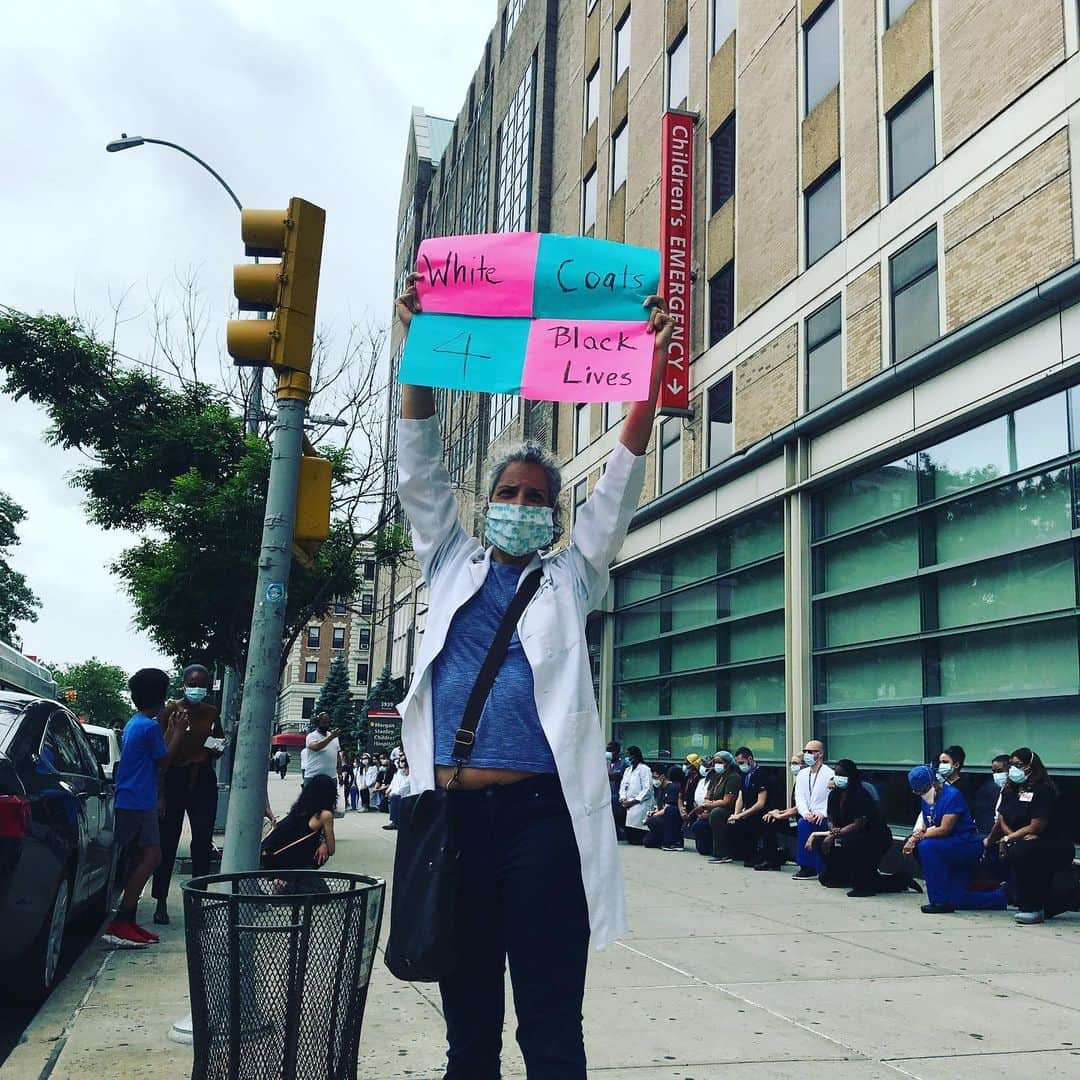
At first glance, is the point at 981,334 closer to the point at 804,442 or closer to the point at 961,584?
the point at 961,584

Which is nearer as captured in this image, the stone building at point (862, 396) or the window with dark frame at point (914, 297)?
the stone building at point (862, 396)

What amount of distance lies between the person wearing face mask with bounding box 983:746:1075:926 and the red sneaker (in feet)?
22.1

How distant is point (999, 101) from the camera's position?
1309cm

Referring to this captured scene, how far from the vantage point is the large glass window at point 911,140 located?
14648 mm

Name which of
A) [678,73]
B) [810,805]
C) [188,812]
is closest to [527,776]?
[188,812]

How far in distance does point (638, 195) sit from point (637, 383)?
2260 cm

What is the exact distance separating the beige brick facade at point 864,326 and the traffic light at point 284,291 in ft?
37.6

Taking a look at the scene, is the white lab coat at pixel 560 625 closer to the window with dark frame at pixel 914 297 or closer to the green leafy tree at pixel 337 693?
the window with dark frame at pixel 914 297

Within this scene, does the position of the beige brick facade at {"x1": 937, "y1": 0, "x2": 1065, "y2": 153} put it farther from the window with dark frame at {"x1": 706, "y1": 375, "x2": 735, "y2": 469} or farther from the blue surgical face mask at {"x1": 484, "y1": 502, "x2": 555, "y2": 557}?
the blue surgical face mask at {"x1": 484, "y1": 502, "x2": 555, "y2": 557}

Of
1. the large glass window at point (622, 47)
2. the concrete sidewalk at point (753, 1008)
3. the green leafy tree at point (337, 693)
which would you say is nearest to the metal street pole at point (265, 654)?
the concrete sidewalk at point (753, 1008)

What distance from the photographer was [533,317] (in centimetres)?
353

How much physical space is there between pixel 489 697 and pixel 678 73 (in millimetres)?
23029

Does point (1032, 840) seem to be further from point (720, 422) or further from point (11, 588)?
point (11, 588)

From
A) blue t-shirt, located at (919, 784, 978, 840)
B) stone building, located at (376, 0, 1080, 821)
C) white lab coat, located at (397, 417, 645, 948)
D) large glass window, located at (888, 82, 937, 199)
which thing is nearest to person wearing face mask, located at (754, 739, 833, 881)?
stone building, located at (376, 0, 1080, 821)
